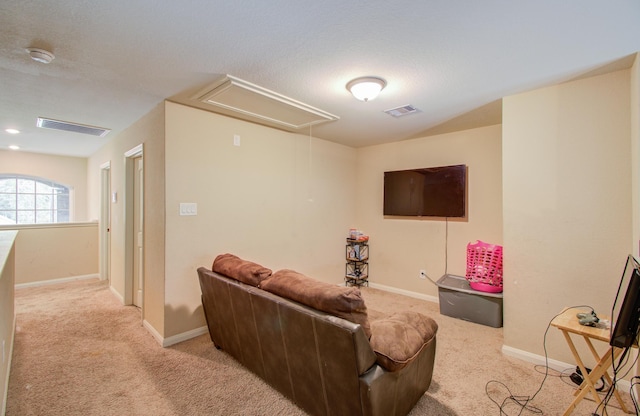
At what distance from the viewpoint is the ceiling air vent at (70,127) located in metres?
3.42

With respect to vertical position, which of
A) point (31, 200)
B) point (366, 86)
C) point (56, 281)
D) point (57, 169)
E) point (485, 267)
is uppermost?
point (366, 86)

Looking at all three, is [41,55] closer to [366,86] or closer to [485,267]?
[366,86]

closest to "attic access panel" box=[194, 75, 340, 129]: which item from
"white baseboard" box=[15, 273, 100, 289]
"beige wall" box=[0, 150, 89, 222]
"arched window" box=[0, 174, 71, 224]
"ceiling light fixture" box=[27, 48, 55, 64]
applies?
"ceiling light fixture" box=[27, 48, 55, 64]

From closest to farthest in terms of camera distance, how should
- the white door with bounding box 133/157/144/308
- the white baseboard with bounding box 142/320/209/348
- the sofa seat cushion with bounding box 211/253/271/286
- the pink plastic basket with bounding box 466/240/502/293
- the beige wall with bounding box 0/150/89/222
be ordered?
1. the sofa seat cushion with bounding box 211/253/271/286
2. the white baseboard with bounding box 142/320/209/348
3. the pink plastic basket with bounding box 466/240/502/293
4. the white door with bounding box 133/157/144/308
5. the beige wall with bounding box 0/150/89/222

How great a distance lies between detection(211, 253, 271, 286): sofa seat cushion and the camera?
6.91ft

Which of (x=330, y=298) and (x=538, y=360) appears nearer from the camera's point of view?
(x=330, y=298)

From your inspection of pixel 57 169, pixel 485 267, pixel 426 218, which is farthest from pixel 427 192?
pixel 57 169

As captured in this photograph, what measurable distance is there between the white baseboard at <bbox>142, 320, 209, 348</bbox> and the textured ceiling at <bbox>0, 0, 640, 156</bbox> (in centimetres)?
230

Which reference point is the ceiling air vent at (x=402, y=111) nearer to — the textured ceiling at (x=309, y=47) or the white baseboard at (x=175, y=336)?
the textured ceiling at (x=309, y=47)

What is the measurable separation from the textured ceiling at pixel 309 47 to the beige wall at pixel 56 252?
282 cm

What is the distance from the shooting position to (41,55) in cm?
189

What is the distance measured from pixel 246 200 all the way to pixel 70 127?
252 centimetres

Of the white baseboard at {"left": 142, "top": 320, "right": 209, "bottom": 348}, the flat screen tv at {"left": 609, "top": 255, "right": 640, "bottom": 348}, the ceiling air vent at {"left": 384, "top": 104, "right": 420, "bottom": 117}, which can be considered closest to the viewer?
the flat screen tv at {"left": 609, "top": 255, "right": 640, "bottom": 348}

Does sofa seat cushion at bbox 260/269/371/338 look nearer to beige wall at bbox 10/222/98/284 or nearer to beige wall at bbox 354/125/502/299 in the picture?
beige wall at bbox 354/125/502/299
